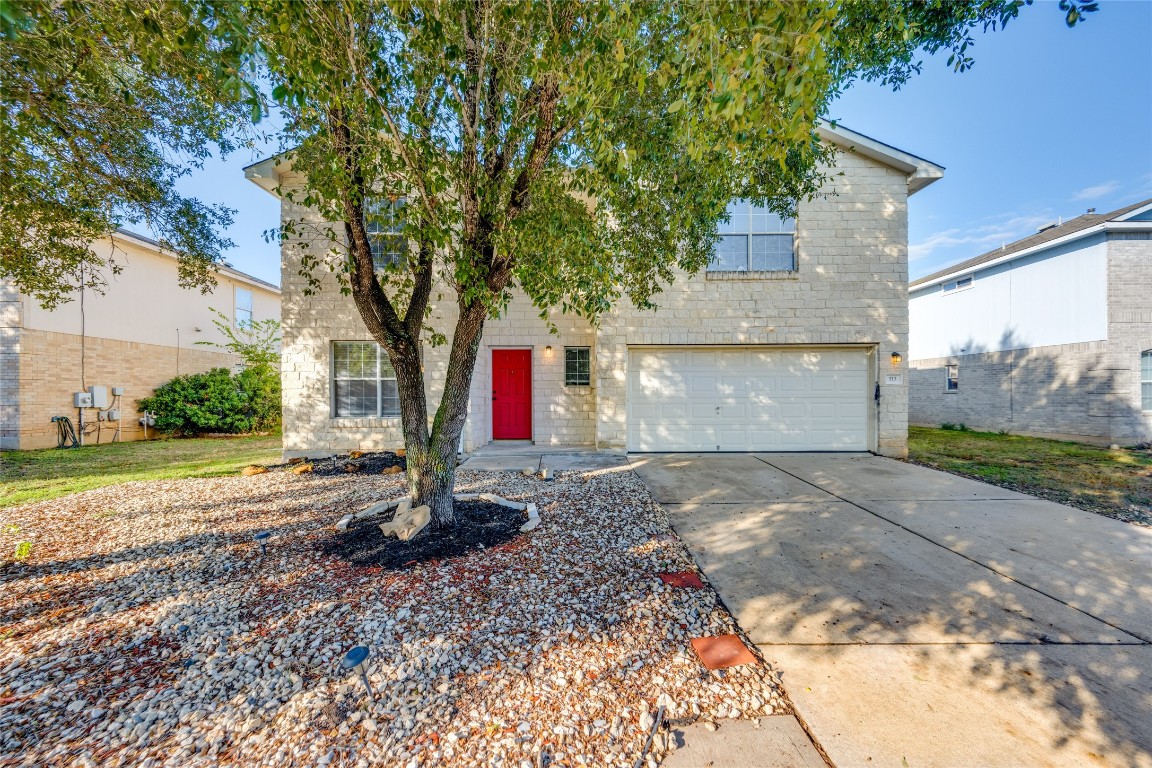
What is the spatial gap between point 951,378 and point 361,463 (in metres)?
16.9

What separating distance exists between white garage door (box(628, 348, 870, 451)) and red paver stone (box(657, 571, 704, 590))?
208 inches

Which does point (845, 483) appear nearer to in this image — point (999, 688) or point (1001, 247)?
point (999, 688)

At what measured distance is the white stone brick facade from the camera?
8.34 metres

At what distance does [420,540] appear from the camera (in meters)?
3.88

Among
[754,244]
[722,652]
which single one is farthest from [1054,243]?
[722,652]

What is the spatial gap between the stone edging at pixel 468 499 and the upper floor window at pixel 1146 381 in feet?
46.1

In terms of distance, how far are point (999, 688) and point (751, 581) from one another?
140 cm

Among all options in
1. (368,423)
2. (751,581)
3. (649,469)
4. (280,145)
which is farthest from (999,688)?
(368,423)

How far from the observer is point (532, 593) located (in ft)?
10.1

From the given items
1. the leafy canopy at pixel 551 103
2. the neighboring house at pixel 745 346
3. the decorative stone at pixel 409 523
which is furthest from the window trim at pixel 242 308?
the decorative stone at pixel 409 523

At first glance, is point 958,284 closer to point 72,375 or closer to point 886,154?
point 886,154

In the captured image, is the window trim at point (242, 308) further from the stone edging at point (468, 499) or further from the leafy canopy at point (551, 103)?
the stone edging at point (468, 499)

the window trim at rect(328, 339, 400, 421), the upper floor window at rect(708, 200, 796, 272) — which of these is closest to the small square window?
the upper floor window at rect(708, 200, 796, 272)

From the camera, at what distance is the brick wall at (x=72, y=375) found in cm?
1005
